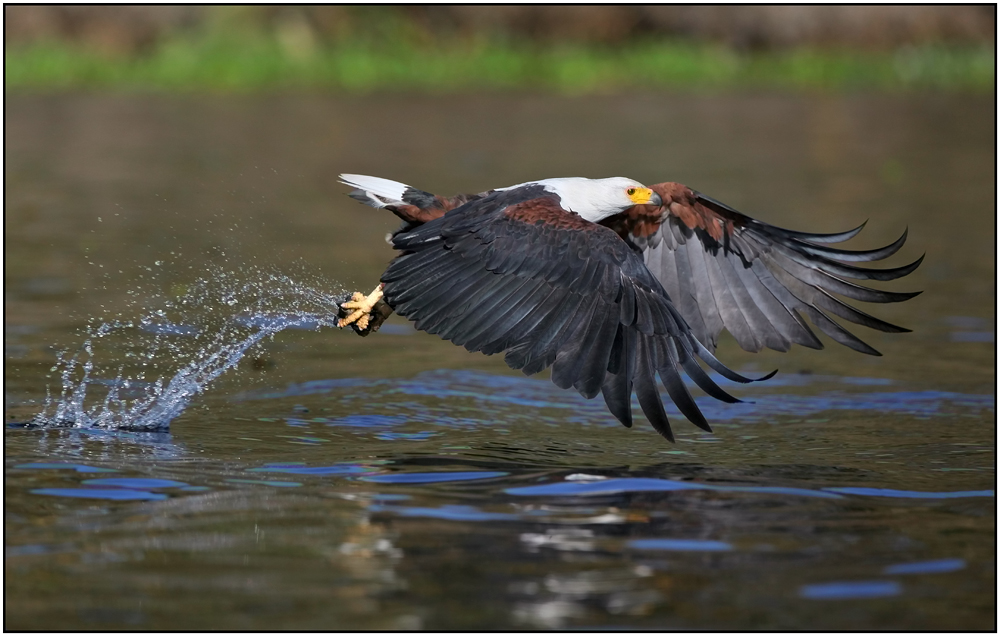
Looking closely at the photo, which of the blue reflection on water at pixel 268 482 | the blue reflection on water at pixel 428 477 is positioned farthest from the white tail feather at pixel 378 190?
the blue reflection on water at pixel 268 482

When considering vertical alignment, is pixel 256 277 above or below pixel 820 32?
below

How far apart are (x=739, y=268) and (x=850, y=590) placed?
9.43 ft

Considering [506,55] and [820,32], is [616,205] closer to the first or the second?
[506,55]

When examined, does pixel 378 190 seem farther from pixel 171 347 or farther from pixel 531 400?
pixel 171 347

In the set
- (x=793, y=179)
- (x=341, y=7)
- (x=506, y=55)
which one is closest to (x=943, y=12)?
(x=506, y=55)

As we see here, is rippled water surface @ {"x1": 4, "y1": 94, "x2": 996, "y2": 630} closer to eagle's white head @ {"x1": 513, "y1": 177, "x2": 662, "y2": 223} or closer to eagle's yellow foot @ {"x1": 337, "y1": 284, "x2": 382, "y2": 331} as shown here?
eagle's yellow foot @ {"x1": 337, "y1": 284, "x2": 382, "y2": 331}

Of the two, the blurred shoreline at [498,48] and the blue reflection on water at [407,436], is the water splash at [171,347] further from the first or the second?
the blurred shoreline at [498,48]

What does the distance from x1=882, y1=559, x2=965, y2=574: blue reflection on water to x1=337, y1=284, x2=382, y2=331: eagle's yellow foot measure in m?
Answer: 2.81

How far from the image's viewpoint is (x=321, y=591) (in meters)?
4.22

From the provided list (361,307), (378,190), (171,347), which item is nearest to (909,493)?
(361,307)

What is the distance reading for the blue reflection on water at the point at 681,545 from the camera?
15.3ft

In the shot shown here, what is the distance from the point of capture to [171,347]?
8.10 metres

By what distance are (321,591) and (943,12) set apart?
27.7 meters

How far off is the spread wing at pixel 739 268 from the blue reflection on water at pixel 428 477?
5.77 feet
